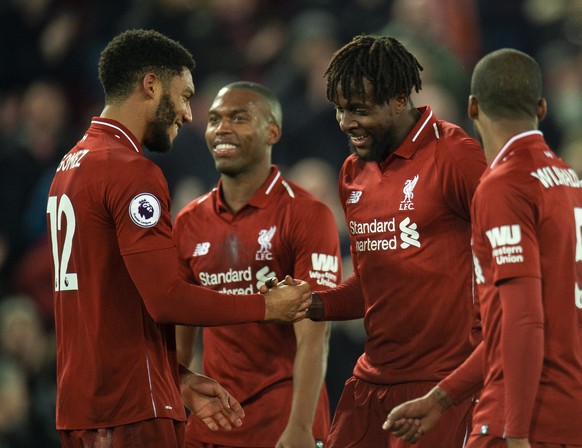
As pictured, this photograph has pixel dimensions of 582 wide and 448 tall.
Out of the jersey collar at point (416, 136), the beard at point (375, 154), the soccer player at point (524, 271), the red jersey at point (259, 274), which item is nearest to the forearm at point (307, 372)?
the red jersey at point (259, 274)

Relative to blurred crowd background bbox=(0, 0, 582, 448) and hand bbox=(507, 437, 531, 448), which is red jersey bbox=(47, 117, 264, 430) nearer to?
hand bbox=(507, 437, 531, 448)

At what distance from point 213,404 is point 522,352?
4.60 ft

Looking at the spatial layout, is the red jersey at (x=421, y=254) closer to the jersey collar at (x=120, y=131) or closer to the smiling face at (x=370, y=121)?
the smiling face at (x=370, y=121)

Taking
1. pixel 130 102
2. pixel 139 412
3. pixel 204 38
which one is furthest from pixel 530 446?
pixel 204 38

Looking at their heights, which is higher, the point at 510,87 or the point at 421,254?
the point at 510,87

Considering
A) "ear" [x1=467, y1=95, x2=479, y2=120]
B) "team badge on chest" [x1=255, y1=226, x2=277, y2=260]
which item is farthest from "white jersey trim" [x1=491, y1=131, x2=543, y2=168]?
"team badge on chest" [x1=255, y1=226, x2=277, y2=260]

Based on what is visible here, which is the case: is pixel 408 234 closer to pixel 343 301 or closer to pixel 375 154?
pixel 375 154

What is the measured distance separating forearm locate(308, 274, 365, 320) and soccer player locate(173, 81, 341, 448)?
13.5 inches

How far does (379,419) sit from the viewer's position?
3832 millimetres

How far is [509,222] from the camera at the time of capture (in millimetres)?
2850

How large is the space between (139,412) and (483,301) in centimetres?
122

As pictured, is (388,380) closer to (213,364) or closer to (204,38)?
(213,364)

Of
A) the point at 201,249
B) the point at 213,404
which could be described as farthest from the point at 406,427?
the point at 201,249

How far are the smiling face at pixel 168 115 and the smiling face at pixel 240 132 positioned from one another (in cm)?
99
